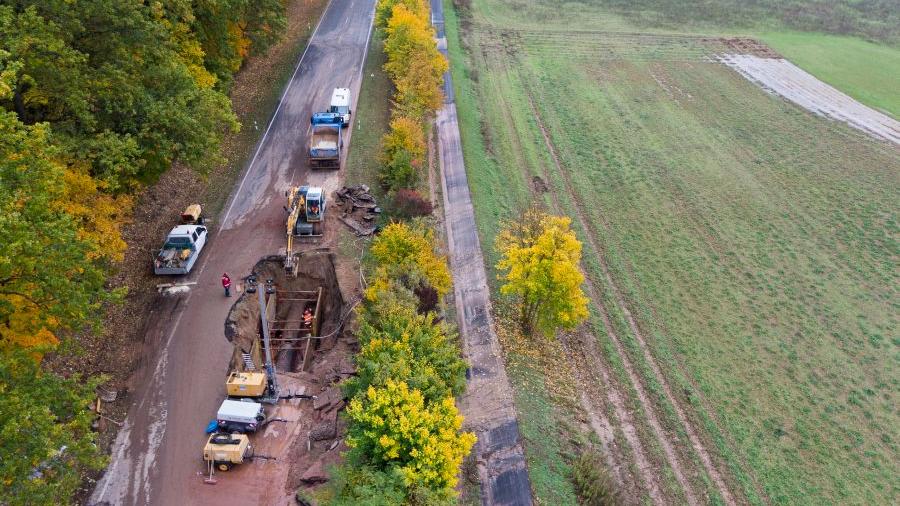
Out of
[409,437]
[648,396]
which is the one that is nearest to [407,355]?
[409,437]

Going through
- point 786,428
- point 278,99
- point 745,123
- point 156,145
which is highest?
point 156,145

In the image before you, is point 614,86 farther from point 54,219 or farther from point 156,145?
point 54,219

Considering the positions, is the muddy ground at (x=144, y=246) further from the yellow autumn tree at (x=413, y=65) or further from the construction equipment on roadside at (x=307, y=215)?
the yellow autumn tree at (x=413, y=65)

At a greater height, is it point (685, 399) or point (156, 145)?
point (156, 145)


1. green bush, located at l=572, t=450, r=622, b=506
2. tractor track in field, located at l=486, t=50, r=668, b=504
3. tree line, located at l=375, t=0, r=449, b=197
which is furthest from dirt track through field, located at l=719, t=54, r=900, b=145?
green bush, located at l=572, t=450, r=622, b=506

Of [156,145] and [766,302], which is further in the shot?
[766,302]

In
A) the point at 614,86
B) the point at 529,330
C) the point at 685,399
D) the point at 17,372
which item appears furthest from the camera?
the point at 614,86

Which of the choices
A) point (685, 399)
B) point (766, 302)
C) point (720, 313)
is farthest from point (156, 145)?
point (766, 302)

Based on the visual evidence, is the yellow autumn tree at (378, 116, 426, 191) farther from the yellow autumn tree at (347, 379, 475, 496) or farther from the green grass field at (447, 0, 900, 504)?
the yellow autumn tree at (347, 379, 475, 496)
